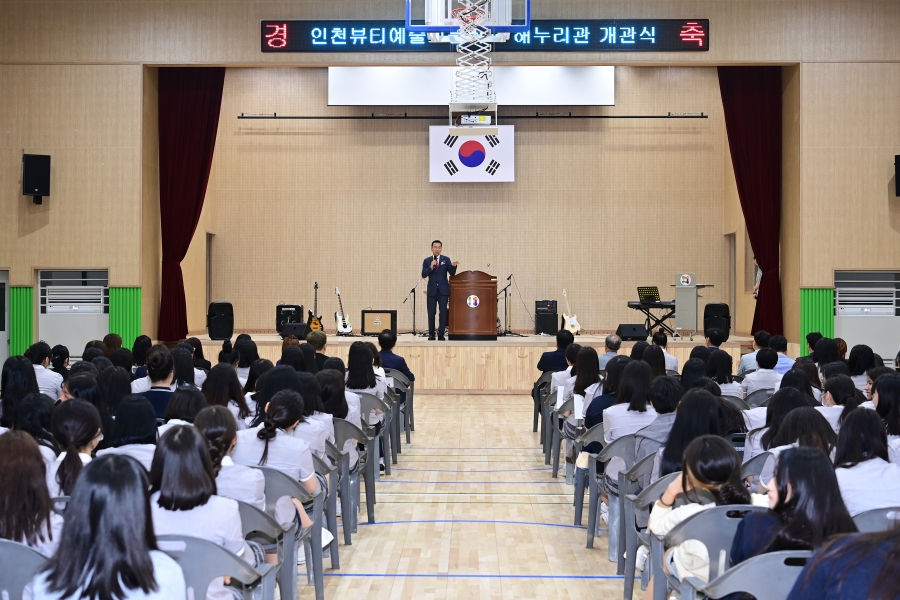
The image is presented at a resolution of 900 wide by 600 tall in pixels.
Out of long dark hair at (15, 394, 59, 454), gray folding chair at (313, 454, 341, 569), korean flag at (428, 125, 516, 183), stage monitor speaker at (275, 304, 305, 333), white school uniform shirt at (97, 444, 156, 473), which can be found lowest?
gray folding chair at (313, 454, 341, 569)

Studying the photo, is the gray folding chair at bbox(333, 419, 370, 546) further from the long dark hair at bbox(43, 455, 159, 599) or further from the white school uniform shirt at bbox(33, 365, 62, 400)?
the long dark hair at bbox(43, 455, 159, 599)

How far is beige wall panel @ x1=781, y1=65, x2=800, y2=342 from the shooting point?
11.5 meters

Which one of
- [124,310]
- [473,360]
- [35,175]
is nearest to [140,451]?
[473,360]

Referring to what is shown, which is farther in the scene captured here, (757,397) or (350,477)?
(757,397)

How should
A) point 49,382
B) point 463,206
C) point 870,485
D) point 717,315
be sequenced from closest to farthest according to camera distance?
1. point 870,485
2. point 49,382
3. point 717,315
4. point 463,206

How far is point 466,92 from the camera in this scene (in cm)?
1180

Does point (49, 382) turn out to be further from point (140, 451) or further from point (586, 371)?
point (586, 371)

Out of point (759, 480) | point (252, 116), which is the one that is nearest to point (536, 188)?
point (252, 116)

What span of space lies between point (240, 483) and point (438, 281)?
9026mm

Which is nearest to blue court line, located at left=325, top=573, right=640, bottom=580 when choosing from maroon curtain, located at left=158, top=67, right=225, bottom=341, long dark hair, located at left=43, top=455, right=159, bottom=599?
long dark hair, located at left=43, top=455, right=159, bottom=599

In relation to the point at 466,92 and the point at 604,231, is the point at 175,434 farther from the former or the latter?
the point at 604,231

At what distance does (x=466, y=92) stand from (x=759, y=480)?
8629 mm

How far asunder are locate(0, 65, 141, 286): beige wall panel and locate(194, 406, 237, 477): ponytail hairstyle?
894 cm

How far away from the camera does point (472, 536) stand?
520 centimetres
